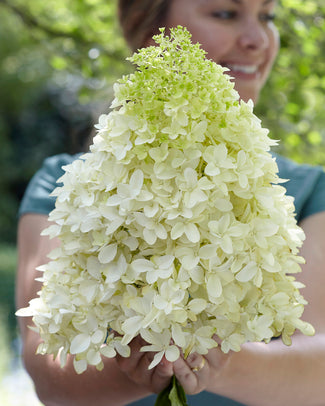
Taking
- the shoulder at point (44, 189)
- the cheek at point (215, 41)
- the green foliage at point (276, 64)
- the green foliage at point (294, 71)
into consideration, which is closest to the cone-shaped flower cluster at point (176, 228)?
the cheek at point (215, 41)

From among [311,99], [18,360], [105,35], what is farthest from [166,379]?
[18,360]

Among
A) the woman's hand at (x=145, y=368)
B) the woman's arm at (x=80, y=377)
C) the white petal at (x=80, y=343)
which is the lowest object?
A: the woman's arm at (x=80, y=377)

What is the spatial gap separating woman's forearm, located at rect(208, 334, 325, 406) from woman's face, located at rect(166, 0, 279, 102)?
710 millimetres

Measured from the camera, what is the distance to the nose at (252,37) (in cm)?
146

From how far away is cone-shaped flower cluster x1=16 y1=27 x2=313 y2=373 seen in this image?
77 cm

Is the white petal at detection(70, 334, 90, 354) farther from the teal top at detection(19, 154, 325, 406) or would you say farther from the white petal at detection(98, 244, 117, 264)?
the teal top at detection(19, 154, 325, 406)

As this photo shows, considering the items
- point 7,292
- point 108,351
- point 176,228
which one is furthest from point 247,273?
point 7,292

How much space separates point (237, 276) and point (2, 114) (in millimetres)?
12648

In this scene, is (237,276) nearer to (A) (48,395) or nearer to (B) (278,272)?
(B) (278,272)

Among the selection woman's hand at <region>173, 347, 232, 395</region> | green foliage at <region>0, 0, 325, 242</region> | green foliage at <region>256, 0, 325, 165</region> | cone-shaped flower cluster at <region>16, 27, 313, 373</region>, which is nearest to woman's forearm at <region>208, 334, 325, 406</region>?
woman's hand at <region>173, 347, 232, 395</region>

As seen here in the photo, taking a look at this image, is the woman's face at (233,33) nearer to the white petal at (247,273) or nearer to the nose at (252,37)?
the nose at (252,37)

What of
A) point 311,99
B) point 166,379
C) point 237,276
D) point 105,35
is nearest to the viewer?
point 237,276

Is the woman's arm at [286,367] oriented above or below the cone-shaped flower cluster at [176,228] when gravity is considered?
below

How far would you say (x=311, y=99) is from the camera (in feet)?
10.9
